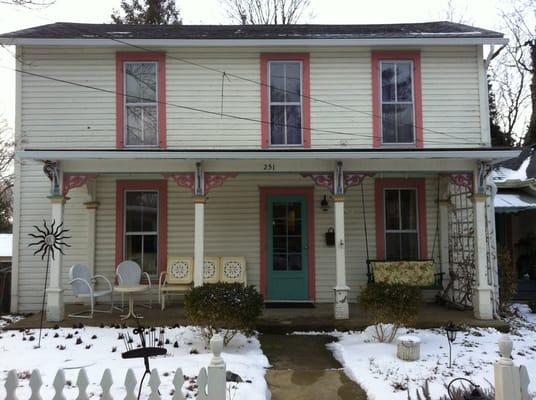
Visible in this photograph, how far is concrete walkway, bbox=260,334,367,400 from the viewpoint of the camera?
4662 mm

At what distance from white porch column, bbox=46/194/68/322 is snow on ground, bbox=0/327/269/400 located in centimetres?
47

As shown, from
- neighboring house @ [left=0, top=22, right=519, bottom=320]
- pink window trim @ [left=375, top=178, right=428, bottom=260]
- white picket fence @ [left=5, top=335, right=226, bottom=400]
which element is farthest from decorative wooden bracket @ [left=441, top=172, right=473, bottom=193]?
white picket fence @ [left=5, top=335, right=226, bottom=400]

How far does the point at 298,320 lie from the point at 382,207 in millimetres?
3191

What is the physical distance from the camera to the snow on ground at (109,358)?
14.9ft

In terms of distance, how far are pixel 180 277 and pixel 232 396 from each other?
15.6 ft

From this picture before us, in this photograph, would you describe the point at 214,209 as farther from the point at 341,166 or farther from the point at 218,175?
the point at 341,166

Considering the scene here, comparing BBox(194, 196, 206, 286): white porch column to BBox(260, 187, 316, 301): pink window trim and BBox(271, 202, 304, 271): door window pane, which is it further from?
BBox(271, 202, 304, 271): door window pane

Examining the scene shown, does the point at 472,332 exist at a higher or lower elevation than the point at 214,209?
lower

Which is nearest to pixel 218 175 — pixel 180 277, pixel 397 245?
pixel 180 277

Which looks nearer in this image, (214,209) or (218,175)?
(218,175)

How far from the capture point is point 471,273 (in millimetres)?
8328

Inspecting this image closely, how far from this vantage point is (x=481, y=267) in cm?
763

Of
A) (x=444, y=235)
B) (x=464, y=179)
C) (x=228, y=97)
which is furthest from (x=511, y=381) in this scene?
(x=228, y=97)

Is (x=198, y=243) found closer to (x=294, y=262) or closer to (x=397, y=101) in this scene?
(x=294, y=262)
